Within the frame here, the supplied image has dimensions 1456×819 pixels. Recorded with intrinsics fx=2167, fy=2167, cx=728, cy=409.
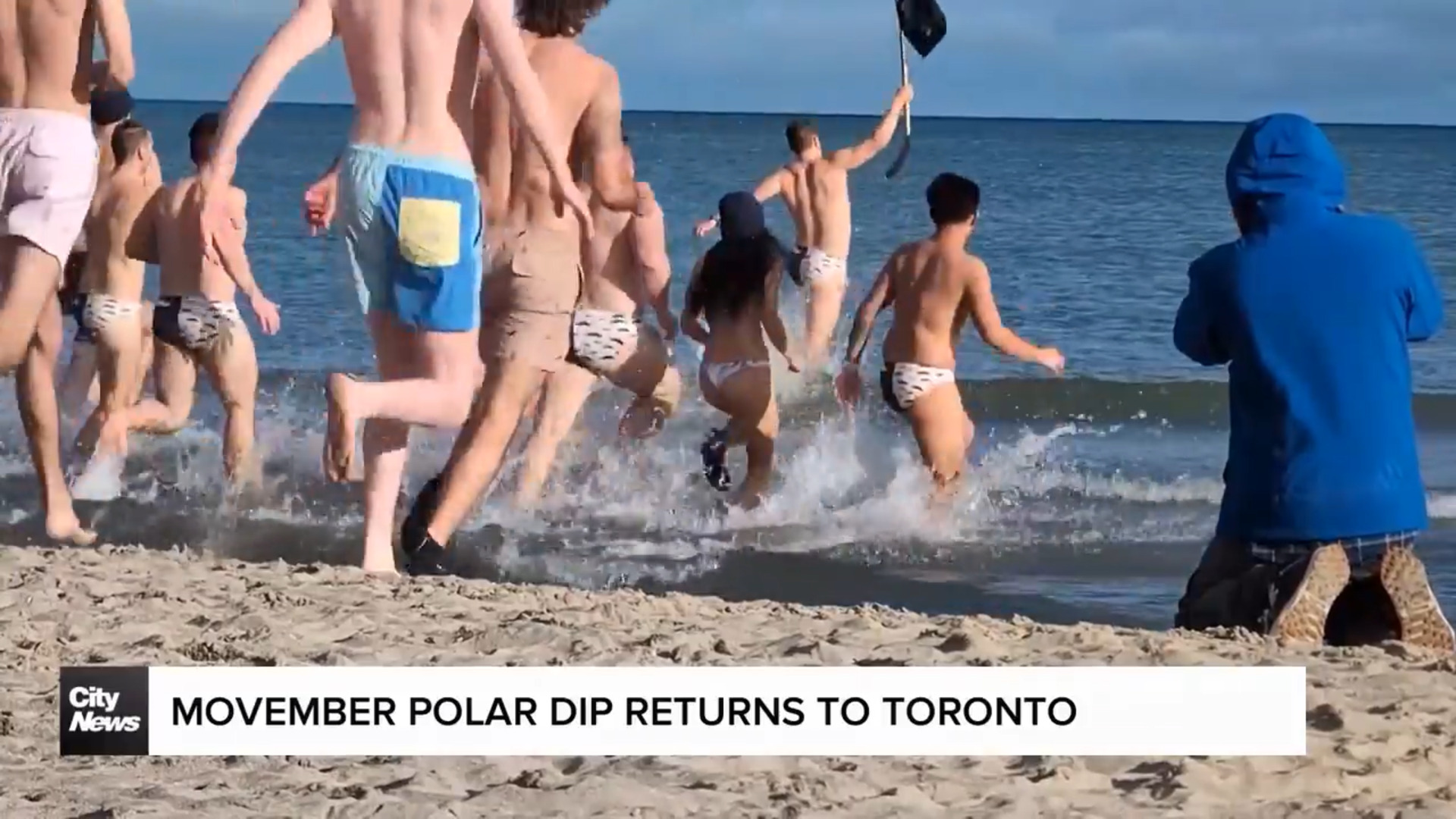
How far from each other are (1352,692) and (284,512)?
536 centimetres

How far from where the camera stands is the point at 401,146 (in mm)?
5539

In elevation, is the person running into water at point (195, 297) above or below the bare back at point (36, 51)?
below

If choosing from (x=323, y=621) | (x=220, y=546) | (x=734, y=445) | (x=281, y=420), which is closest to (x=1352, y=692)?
(x=323, y=621)

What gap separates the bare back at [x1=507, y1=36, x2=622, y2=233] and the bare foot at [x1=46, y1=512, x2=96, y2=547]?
1923mm

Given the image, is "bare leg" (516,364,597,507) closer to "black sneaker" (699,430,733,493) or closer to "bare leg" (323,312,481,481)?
"black sneaker" (699,430,733,493)

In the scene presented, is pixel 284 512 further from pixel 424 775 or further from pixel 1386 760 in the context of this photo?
pixel 1386 760

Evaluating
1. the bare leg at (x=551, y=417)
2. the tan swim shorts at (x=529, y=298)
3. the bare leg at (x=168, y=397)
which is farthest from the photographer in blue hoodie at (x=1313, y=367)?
the bare leg at (x=168, y=397)

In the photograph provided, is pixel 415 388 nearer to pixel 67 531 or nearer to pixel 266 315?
pixel 266 315

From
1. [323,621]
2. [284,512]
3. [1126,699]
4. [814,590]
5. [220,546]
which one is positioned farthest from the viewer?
[284,512]

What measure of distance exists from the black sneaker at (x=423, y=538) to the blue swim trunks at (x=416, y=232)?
834mm

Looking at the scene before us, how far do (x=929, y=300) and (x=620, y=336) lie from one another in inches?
50.2

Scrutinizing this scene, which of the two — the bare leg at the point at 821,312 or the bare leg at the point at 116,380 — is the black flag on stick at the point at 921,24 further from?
the bare leg at the point at 116,380

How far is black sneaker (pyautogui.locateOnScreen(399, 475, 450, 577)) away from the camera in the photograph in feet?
20.4

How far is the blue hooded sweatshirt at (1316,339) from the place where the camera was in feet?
15.4
